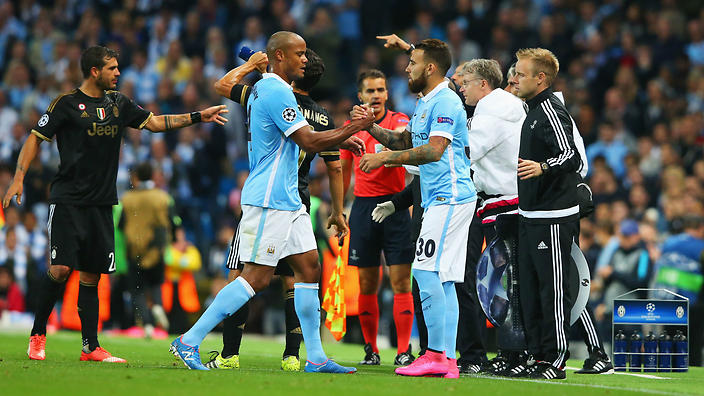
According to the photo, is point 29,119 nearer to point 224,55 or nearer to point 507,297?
point 224,55

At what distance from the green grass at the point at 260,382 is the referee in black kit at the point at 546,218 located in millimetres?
388

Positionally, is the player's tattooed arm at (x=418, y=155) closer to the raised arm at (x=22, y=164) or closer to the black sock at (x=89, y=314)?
the black sock at (x=89, y=314)

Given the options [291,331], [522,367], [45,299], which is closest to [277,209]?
[291,331]

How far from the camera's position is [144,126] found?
29.4 feet

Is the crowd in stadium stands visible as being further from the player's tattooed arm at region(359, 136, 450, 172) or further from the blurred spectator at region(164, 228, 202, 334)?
the player's tattooed arm at region(359, 136, 450, 172)

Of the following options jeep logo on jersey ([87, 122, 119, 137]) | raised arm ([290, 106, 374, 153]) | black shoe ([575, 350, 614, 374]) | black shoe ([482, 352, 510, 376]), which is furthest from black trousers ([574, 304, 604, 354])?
jeep logo on jersey ([87, 122, 119, 137])

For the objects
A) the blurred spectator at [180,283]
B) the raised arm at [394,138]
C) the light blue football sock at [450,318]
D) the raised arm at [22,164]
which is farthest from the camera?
the blurred spectator at [180,283]

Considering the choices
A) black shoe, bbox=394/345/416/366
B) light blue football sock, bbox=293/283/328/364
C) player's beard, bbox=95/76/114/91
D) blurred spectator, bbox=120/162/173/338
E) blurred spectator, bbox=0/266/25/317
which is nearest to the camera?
light blue football sock, bbox=293/283/328/364

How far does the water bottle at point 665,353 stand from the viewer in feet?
30.2

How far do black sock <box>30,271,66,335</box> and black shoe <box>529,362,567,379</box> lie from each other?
3.93m

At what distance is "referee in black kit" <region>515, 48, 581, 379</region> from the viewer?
302 inches

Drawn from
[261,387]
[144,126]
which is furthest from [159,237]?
[261,387]

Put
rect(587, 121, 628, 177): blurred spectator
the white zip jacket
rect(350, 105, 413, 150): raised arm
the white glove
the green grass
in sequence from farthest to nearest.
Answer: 1. rect(587, 121, 628, 177): blurred spectator
2. the white glove
3. the white zip jacket
4. rect(350, 105, 413, 150): raised arm
5. the green grass

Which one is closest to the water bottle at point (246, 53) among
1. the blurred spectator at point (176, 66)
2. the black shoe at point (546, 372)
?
the black shoe at point (546, 372)
